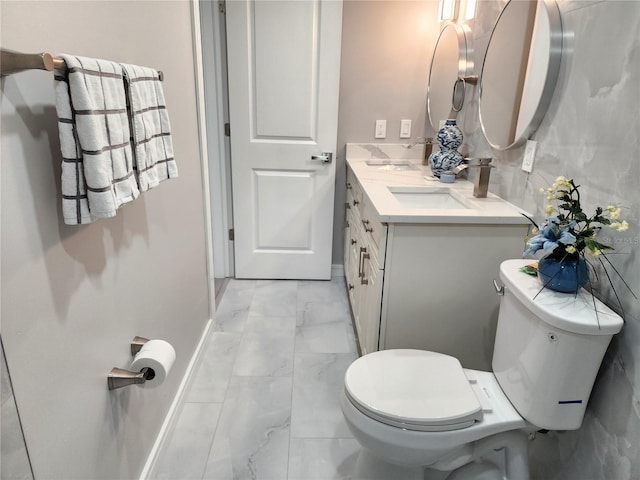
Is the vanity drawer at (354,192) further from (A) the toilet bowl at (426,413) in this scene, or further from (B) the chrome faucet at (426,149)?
(A) the toilet bowl at (426,413)

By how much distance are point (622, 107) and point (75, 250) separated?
1402 mm

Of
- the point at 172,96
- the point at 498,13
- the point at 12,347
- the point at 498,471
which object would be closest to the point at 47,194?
the point at 12,347

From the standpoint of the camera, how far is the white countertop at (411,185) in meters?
1.62

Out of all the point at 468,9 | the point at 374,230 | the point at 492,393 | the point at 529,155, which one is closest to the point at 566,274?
the point at 492,393

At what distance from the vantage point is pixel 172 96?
1.67 m

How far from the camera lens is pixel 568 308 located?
1.11 metres

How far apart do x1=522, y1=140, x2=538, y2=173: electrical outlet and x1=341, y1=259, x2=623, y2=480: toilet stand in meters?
0.51

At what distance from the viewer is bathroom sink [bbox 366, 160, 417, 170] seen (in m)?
2.74

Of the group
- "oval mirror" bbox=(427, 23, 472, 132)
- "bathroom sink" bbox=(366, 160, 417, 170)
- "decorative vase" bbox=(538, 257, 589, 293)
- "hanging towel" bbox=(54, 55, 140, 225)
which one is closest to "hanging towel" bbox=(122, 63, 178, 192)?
"hanging towel" bbox=(54, 55, 140, 225)

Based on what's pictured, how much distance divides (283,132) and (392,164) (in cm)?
75

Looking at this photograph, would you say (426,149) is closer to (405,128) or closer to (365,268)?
(405,128)

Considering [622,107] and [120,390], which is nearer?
[622,107]

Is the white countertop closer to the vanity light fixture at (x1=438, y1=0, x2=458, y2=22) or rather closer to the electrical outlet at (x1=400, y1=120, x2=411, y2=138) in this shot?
the electrical outlet at (x1=400, y1=120, x2=411, y2=138)

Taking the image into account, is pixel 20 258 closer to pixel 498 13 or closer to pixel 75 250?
pixel 75 250
